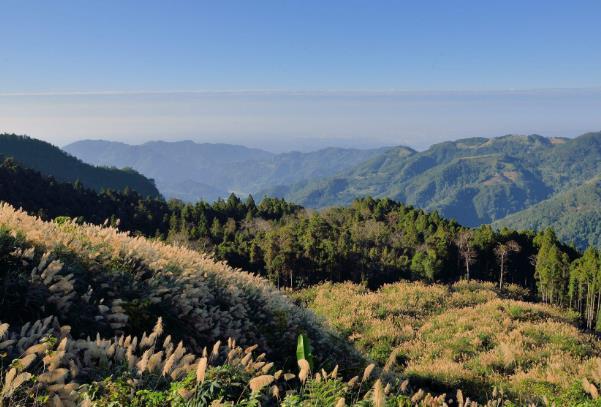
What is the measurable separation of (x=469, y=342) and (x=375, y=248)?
48.7 metres

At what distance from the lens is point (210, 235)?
272 feet

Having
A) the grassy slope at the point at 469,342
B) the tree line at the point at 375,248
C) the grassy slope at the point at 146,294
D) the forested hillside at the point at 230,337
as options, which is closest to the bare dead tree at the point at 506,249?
the tree line at the point at 375,248

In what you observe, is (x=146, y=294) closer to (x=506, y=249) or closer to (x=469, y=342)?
(x=469, y=342)

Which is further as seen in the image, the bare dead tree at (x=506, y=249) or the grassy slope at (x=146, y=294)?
the bare dead tree at (x=506, y=249)

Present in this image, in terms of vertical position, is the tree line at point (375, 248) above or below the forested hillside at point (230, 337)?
below

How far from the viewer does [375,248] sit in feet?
224

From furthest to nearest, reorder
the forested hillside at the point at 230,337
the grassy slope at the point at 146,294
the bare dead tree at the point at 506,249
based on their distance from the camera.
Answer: the bare dead tree at the point at 506,249 → the grassy slope at the point at 146,294 → the forested hillside at the point at 230,337

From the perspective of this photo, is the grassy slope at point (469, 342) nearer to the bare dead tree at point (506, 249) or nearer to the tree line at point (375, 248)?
the tree line at point (375, 248)

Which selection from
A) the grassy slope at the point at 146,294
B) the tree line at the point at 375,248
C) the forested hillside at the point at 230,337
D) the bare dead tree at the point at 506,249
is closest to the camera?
the forested hillside at the point at 230,337

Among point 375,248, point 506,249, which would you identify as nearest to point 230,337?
point 375,248

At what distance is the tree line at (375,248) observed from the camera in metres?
59.6

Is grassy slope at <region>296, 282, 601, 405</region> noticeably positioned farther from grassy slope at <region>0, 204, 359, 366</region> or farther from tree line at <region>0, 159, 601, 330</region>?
tree line at <region>0, 159, 601, 330</region>

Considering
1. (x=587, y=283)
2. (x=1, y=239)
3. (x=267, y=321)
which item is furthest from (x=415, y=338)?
(x=587, y=283)

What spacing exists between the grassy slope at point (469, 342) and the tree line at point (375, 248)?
26.2m
